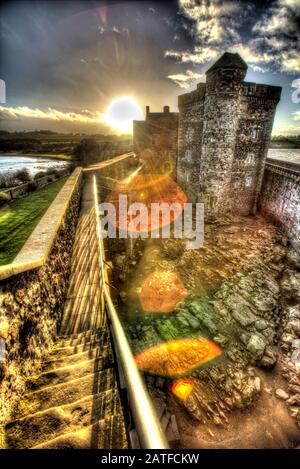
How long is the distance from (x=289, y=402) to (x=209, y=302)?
388cm

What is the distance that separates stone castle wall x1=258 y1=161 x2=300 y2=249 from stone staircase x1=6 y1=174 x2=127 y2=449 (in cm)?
1225

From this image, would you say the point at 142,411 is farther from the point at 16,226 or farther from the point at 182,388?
the point at 182,388

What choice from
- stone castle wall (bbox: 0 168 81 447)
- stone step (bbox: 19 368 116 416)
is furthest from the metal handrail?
stone castle wall (bbox: 0 168 81 447)

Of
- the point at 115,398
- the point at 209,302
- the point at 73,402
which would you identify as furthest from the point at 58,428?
the point at 209,302

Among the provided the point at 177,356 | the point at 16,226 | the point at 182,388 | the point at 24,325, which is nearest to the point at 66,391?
the point at 24,325

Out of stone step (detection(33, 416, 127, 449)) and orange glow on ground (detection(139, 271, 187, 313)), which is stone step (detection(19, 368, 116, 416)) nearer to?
stone step (detection(33, 416, 127, 449))

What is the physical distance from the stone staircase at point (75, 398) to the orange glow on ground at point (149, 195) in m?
9.20

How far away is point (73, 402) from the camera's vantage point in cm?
234

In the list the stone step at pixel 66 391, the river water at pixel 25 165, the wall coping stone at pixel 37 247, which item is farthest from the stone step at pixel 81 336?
the river water at pixel 25 165

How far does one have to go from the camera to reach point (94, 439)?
1958 mm

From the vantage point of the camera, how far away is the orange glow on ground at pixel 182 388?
20.3 feet

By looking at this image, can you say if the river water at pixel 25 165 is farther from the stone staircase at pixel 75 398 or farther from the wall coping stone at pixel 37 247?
the stone staircase at pixel 75 398

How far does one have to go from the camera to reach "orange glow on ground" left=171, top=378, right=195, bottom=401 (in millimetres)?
6180

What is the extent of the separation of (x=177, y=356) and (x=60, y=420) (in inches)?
228
